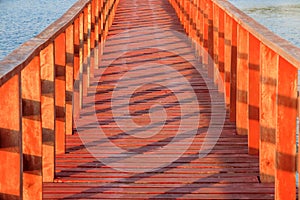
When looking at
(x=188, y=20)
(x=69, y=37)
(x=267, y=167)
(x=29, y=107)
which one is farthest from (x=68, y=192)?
(x=188, y=20)

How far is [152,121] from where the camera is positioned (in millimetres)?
6160

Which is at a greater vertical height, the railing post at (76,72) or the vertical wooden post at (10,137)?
the vertical wooden post at (10,137)

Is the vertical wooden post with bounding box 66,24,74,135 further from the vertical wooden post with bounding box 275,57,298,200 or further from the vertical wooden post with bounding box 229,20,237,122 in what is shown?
the vertical wooden post with bounding box 275,57,298,200

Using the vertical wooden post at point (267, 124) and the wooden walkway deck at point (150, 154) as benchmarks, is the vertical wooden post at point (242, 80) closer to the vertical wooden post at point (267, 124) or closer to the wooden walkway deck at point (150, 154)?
the wooden walkway deck at point (150, 154)

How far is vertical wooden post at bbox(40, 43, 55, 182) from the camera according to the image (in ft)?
15.0

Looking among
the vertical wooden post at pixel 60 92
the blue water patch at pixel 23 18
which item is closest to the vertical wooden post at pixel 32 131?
the vertical wooden post at pixel 60 92

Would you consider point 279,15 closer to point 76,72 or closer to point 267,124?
point 76,72

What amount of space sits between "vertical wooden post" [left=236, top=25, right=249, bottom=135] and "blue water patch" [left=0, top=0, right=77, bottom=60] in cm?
1324

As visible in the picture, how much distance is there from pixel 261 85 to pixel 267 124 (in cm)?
23

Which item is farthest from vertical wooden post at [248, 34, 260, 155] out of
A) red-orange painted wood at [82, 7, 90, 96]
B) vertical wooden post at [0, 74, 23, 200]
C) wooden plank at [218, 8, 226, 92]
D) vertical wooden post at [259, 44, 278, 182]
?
red-orange painted wood at [82, 7, 90, 96]

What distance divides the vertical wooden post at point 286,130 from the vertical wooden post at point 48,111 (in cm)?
137

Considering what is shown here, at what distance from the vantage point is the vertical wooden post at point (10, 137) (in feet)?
10.7

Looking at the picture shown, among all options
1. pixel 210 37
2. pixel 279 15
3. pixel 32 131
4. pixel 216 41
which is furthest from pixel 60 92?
pixel 279 15

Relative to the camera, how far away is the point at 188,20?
11.4 metres
